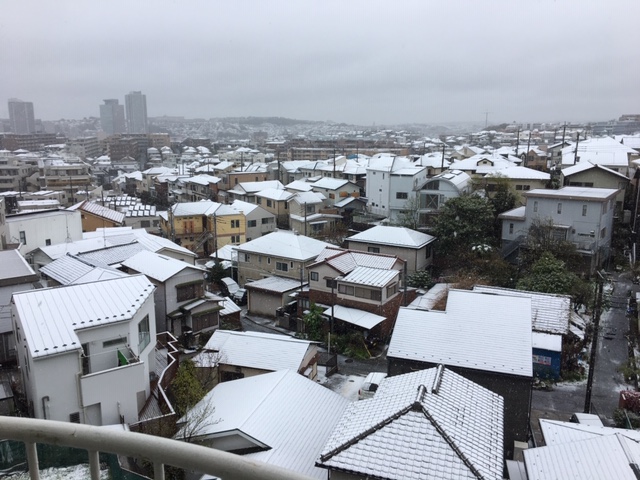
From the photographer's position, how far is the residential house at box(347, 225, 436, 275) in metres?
20.4

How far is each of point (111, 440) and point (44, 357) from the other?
311 inches

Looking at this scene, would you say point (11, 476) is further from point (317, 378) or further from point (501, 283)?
point (501, 283)

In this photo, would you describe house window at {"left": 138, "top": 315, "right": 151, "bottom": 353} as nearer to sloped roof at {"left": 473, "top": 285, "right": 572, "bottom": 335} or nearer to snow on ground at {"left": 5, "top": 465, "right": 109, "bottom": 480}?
snow on ground at {"left": 5, "top": 465, "right": 109, "bottom": 480}

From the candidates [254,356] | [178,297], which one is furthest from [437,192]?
[254,356]

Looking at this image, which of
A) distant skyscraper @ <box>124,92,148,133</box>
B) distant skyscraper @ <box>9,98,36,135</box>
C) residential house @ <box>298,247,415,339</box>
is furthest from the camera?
distant skyscraper @ <box>124,92,148,133</box>

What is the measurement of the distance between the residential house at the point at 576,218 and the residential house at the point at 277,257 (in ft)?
27.2

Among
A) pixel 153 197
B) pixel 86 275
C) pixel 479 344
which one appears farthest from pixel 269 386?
pixel 153 197

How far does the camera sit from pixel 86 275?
13375mm

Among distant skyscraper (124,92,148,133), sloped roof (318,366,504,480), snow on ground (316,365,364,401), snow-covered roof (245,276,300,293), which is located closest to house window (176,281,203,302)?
snow-covered roof (245,276,300,293)

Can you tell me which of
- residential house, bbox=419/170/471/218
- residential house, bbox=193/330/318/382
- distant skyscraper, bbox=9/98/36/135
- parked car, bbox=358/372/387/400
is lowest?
parked car, bbox=358/372/387/400

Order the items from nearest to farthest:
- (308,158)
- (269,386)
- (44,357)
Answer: (44,357)
(269,386)
(308,158)

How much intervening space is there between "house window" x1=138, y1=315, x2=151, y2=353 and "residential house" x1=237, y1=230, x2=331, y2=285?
9.45 meters

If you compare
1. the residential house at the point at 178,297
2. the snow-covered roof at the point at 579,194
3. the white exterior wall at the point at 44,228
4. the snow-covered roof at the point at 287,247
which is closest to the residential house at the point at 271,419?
the residential house at the point at 178,297

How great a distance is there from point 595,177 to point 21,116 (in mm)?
139684
